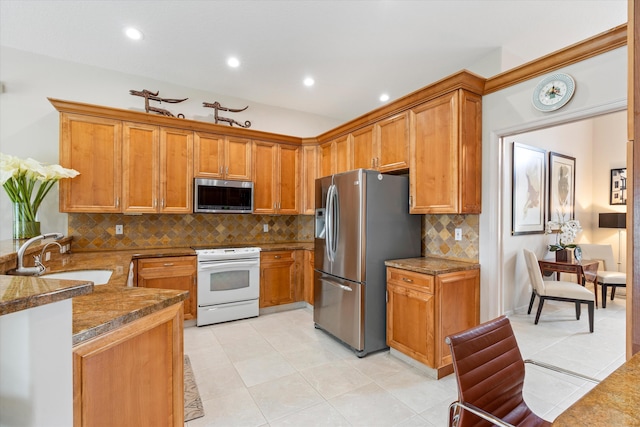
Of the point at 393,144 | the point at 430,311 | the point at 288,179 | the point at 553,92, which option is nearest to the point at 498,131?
the point at 553,92

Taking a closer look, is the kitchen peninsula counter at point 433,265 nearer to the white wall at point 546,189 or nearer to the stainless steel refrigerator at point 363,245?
the stainless steel refrigerator at point 363,245

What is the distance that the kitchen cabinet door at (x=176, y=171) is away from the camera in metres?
3.61

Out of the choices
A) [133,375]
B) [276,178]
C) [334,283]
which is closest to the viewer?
[133,375]

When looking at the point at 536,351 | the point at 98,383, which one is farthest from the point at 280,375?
the point at 536,351

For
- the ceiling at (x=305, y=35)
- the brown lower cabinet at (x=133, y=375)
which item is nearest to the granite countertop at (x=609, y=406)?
the brown lower cabinet at (x=133, y=375)

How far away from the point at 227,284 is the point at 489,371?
3.10 meters

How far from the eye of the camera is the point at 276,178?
435 centimetres

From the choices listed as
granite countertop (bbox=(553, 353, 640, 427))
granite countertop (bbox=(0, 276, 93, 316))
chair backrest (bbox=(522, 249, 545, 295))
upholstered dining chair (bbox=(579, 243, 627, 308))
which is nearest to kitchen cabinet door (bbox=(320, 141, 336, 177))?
chair backrest (bbox=(522, 249, 545, 295))

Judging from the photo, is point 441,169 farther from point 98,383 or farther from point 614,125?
point 614,125

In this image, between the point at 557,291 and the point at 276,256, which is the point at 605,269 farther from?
the point at 276,256

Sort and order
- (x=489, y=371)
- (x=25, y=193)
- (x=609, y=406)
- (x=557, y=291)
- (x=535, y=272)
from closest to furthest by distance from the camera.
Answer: (x=609, y=406) < (x=489, y=371) < (x=25, y=193) < (x=557, y=291) < (x=535, y=272)

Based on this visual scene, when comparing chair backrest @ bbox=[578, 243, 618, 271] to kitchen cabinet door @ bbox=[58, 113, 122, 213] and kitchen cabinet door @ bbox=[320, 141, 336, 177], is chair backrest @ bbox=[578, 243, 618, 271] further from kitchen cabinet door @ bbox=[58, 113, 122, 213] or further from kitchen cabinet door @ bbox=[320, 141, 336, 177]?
kitchen cabinet door @ bbox=[58, 113, 122, 213]

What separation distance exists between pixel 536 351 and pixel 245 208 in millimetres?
3632

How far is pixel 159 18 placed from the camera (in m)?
2.63
